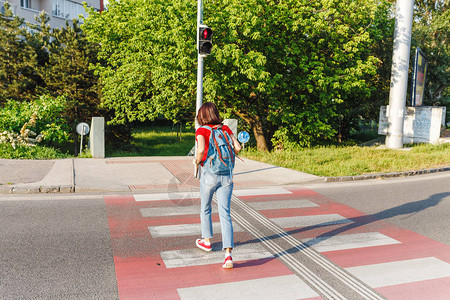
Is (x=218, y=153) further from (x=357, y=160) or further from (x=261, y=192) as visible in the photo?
(x=357, y=160)

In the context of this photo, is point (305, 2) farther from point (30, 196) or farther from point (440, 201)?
point (30, 196)

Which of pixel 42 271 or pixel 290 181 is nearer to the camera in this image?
pixel 42 271

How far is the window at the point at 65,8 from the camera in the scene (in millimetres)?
40156

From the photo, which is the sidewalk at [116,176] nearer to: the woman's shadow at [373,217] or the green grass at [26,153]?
the green grass at [26,153]

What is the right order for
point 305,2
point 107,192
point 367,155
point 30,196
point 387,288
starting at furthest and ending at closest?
point 305,2, point 367,155, point 107,192, point 30,196, point 387,288

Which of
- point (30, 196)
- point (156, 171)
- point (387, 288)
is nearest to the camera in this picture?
point (387, 288)

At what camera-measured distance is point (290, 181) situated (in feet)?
33.4

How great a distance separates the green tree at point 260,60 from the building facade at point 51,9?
2115cm

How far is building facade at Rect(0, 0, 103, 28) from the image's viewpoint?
3622cm

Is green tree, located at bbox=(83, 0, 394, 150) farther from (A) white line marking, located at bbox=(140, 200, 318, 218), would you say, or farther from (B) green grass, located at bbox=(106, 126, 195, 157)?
(A) white line marking, located at bbox=(140, 200, 318, 218)

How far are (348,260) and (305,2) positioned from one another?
1431 centimetres

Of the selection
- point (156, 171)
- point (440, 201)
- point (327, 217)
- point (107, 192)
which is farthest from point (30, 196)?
point (440, 201)

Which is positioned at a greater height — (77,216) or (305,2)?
(305,2)

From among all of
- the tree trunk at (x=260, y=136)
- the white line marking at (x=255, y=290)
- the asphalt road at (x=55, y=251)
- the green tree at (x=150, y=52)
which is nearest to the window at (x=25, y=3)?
the green tree at (x=150, y=52)
